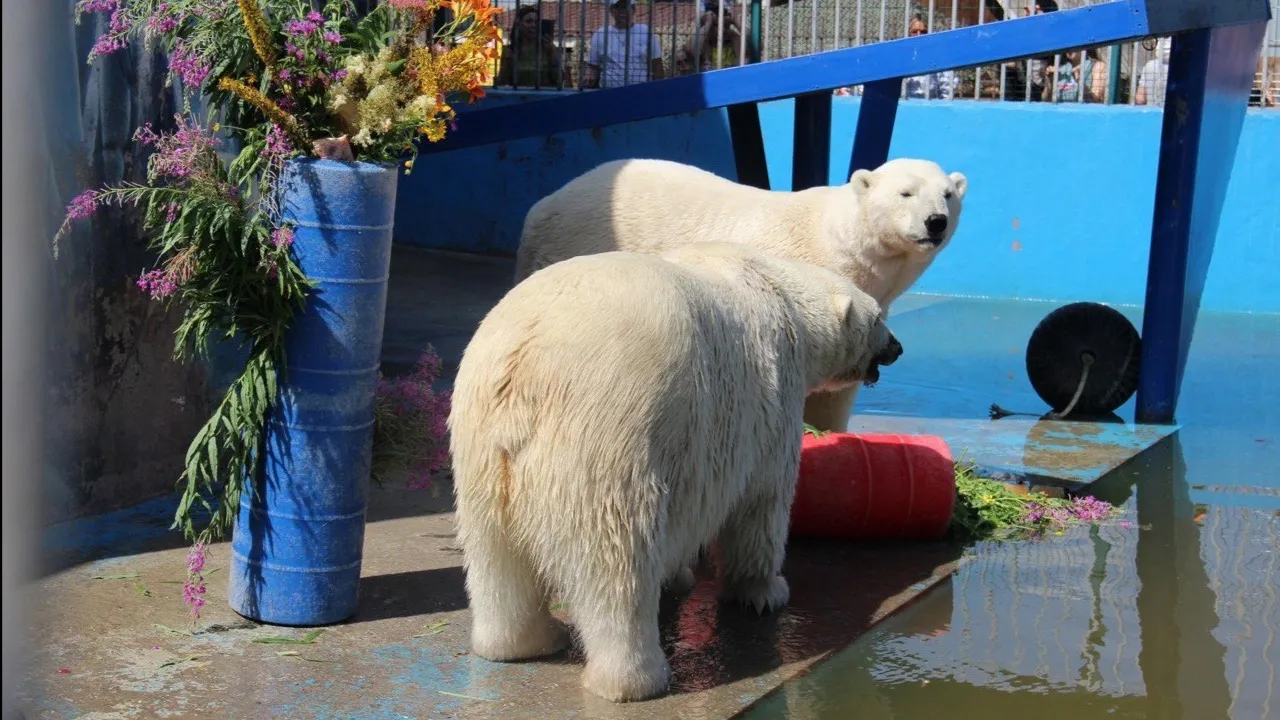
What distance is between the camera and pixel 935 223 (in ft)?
21.0

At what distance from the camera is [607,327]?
135 inches

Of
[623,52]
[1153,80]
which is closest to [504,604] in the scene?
[623,52]

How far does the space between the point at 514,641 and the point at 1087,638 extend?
1900 mm

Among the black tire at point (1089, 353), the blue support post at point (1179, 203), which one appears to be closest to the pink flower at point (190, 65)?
the black tire at point (1089, 353)

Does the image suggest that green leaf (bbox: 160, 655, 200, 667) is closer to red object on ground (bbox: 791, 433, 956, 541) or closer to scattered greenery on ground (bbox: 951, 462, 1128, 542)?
red object on ground (bbox: 791, 433, 956, 541)

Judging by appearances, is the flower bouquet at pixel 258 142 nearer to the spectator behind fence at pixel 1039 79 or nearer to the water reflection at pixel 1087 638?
the water reflection at pixel 1087 638

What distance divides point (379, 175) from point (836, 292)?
1.70 metres

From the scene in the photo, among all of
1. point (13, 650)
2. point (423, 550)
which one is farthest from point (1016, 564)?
point (13, 650)

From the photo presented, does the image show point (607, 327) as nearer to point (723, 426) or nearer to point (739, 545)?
point (723, 426)

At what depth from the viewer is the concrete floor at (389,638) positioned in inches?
136

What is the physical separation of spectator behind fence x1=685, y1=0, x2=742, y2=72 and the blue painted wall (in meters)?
0.54

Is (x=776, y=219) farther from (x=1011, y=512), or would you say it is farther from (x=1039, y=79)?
(x=1039, y=79)

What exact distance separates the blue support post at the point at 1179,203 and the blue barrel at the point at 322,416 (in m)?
5.22

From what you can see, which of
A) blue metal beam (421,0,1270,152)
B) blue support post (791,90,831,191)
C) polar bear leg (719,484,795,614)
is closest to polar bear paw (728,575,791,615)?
polar bear leg (719,484,795,614)
